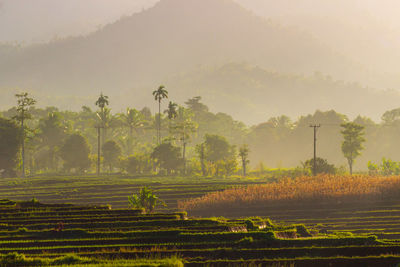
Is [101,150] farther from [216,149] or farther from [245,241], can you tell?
[245,241]

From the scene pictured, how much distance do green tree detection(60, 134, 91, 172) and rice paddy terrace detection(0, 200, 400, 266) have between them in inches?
3317

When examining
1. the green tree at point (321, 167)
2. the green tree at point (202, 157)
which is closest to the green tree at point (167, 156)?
the green tree at point (202, 157)

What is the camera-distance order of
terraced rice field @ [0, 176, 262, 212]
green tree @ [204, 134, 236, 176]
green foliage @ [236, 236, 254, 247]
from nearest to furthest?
green foliage @ [236, 236, 254, 247], terraced rice field @ [0, 176, 262, 212], green tree @ [204, 134, 236, 176]

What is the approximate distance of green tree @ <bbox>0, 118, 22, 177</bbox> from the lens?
11525 centimetres

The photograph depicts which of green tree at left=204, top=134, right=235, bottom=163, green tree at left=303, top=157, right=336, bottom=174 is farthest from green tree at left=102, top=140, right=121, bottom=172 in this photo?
green tree at left=303, top=157, right=336, bottom=174

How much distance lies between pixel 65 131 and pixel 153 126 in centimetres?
3432

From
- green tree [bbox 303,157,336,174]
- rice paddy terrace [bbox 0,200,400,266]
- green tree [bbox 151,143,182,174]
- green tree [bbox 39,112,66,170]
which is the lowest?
rice paddy terrace [bbox 0,200,400,266]

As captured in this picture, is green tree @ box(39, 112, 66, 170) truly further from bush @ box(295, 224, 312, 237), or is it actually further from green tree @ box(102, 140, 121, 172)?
bush @ box(295, 224, 312, 237)

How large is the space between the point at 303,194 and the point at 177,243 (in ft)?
143

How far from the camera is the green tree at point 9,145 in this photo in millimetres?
115250

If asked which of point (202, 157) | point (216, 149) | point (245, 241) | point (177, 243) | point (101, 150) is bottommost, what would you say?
point (177, 243)

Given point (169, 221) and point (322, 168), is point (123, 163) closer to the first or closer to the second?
point (322, 168)

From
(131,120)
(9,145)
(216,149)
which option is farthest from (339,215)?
(131,120)

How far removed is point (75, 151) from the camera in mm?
130125
